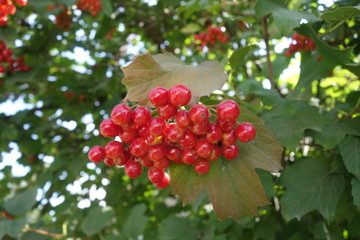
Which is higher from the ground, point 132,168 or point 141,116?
point 141,116

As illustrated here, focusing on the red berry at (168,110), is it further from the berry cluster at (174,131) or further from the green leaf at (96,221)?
the green leaf at (96,221)

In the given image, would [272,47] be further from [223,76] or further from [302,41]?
[223,76]

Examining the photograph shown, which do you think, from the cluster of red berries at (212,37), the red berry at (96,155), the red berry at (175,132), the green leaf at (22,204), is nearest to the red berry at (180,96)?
the red berry at (175,132)

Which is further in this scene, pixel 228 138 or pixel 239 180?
pixel 239 180

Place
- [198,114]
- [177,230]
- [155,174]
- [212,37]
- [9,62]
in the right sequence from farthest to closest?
[212,37] → [9,62] → [177,230] → [155,174] → [198,114]

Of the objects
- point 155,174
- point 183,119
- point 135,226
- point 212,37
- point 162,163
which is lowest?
point 135,226

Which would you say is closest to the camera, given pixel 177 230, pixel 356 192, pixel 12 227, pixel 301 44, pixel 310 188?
pixel 356 192

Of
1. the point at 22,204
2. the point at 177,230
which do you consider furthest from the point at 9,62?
the point at 177,230

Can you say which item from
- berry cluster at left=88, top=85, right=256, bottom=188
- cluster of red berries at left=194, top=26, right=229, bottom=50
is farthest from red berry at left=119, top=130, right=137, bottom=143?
cluster of red berries at left=194, top=26, right=229, bottom=50

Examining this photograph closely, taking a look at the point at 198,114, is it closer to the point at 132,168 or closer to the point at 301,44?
the point at 132,168
